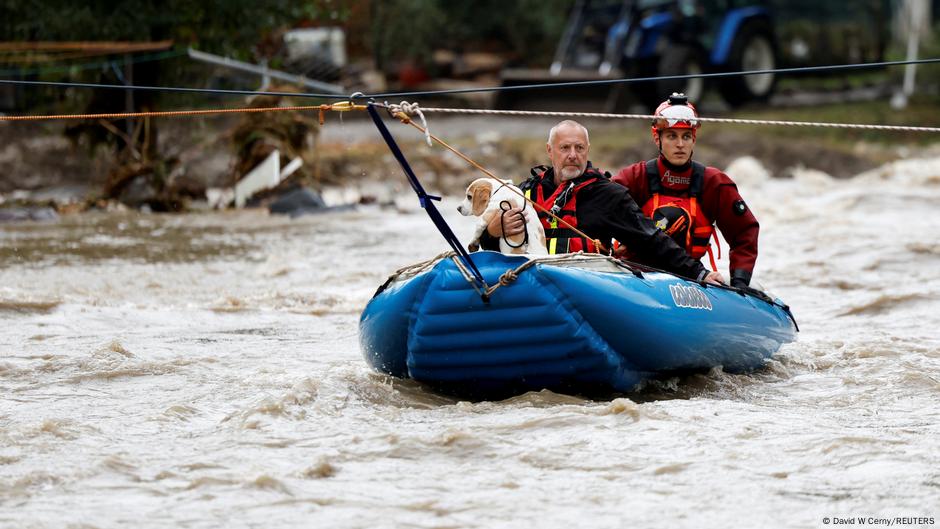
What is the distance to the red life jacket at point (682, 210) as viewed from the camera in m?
6.62

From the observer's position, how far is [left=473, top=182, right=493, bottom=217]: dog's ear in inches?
226

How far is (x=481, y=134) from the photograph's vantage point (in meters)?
19.8

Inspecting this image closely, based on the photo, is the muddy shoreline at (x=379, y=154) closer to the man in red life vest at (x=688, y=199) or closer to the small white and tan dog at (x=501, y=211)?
the man in red life vest at (x=688, y=199)

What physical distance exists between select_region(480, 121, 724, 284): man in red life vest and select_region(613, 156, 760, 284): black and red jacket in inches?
21.1

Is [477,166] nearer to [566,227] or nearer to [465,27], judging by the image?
[566,227]

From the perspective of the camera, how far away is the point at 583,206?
20.0ft

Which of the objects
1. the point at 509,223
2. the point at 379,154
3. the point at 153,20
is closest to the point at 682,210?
the point at 509,223

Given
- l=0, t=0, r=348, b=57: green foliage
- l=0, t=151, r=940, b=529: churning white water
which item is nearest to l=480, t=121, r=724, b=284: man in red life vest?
l=0, t=151, r=940, b=529: churning white water

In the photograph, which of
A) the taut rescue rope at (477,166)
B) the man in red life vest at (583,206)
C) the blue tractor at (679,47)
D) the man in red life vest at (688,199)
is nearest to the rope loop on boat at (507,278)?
the taut rescue rope at (477,166)

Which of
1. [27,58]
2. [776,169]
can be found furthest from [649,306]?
[776,169]

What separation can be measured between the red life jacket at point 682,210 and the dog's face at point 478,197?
3.82 feet

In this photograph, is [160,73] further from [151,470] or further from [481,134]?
[151,470]

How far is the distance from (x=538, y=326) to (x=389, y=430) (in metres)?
0.72

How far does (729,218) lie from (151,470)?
3.22 m
